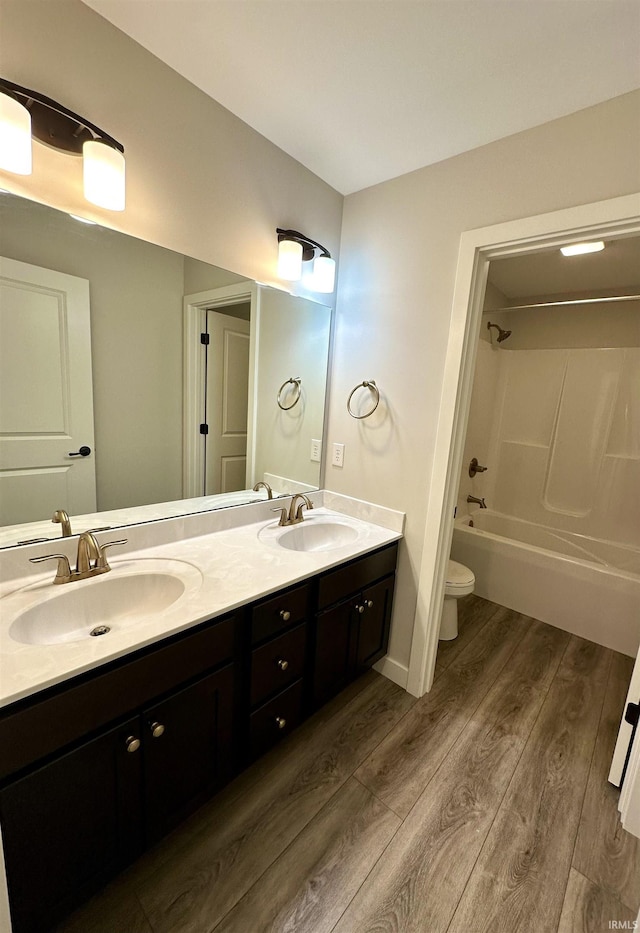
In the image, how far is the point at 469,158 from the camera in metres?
1.49

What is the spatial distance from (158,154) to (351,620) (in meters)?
1.88

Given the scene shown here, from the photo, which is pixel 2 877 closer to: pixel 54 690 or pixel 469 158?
pixel 54 690

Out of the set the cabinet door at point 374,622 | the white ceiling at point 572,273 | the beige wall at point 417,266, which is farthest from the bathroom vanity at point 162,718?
the white ceiling at point 572,273

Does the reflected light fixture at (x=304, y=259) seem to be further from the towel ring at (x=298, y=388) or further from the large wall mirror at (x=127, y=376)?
the towel ring at (x=298, y=388)

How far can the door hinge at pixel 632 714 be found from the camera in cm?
133

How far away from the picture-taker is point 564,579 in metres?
2.43

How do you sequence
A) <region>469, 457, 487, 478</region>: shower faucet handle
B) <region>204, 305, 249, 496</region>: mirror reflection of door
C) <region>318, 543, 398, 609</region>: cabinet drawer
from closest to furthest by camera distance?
<region>318, 543, 398, 609</region>: cabinet drawer → <region>204, 305, 249, 496</region>: mirror reflection of door → <region>469, 457, 487, 478</region>: shower faucet handle

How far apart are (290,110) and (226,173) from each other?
32 centimetres

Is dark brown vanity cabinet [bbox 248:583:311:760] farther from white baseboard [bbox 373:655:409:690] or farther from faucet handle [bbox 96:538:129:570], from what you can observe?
white baseboard [bbox 373:655:409:690]

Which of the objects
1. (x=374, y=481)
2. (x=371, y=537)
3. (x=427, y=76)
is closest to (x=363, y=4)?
(x=427, y=76)

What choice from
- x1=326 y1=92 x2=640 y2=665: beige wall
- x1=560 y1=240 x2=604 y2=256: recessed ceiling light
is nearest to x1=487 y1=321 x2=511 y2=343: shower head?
x1=560 y1=240 x2=604 y2=256: recessed ceiling light

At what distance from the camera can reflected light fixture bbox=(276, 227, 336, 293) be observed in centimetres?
162

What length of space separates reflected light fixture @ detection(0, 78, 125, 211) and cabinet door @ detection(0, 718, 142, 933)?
→ 1.42 meters

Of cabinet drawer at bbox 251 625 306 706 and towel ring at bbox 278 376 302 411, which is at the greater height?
towel ring at bbox 278 376 302 411
